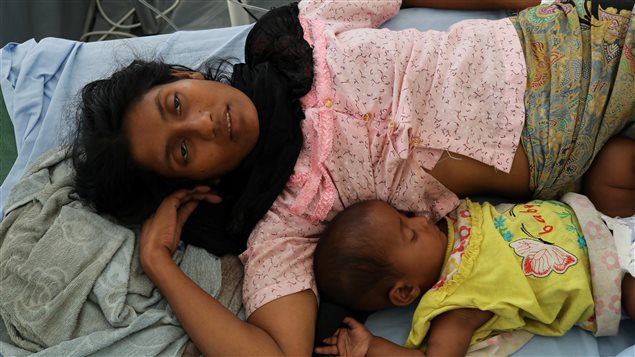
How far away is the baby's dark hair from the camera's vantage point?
1.06m

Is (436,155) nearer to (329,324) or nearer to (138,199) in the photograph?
(329,324)

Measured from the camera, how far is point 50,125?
4.52 feet

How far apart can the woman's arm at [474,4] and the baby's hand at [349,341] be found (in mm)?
860

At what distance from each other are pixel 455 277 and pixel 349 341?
0.24m

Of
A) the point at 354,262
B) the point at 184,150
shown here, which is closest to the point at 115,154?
the point at 184,150

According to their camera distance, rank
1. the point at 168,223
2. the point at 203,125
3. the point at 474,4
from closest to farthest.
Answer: the point at 203,125 → the point at 168,223 → the point at 474,4

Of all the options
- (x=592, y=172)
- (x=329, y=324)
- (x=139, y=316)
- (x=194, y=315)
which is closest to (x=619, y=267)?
(x=592, y=172)

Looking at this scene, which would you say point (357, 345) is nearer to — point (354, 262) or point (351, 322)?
point (351, 322)

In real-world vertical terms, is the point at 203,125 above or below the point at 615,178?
above

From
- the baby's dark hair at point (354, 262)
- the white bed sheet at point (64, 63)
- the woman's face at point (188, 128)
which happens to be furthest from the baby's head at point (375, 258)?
the white bed sheet at point (64, 63)

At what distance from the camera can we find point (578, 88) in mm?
1138

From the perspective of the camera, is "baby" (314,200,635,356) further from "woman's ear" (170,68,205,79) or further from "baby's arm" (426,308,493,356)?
"woman's ear" (170,68,205,79)

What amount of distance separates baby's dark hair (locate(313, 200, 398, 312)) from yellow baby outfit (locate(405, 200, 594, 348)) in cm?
10

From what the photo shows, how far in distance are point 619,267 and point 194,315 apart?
0.80 metres
